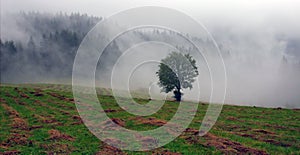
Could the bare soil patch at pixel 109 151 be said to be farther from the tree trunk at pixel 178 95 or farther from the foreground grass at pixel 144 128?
the tree trunk at pixel 178 95

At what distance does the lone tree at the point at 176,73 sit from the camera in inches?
2827

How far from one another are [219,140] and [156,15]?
12.6 metres

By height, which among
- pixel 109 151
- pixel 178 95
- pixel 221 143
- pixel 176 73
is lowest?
pixel 109 151

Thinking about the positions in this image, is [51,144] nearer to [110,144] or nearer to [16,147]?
[16,147]

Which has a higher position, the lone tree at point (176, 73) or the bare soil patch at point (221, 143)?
the lone tree at point (176, 73)

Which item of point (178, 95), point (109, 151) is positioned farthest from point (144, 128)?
point (178, 95)

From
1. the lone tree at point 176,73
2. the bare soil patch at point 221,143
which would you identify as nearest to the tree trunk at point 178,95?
the lone tree at point 176,73

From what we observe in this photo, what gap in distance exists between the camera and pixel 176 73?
72.9 metres

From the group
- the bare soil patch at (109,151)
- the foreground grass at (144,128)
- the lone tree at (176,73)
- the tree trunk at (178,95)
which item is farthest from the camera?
the tree trunk at (178,95)

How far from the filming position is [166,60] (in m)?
73.3

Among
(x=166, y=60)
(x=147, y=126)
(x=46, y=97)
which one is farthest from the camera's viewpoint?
(x=166, y=60)

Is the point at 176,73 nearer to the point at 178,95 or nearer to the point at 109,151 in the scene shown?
the point at 178,95

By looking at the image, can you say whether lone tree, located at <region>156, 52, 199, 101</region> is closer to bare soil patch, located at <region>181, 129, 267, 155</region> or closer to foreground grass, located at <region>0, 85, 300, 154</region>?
foreground grass, located at <region>0, 85, 300, 154</region>

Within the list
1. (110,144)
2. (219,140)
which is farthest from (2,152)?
(219,140)
